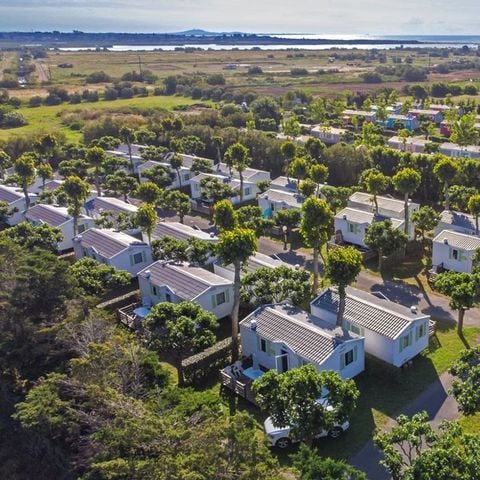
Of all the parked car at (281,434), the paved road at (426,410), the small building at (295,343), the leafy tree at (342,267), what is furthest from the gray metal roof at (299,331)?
the paved road at (426,410)

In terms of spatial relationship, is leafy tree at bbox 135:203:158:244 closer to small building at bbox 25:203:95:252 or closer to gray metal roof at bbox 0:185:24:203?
small building at bbox 25:203:95:252

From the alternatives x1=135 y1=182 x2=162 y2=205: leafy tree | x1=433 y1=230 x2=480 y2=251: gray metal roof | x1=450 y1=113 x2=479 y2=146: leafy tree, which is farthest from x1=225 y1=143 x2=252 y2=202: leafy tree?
x1=450 y1=113 x2=479 y2=146: leafy tree

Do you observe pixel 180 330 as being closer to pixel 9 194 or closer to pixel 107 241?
pixel 107 241

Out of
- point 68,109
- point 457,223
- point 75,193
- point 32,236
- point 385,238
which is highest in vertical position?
point 75,193

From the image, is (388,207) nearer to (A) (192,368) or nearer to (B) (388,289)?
(B) (388,289)

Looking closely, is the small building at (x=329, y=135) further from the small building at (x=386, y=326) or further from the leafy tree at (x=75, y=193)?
the small building at (x=386, y=326)

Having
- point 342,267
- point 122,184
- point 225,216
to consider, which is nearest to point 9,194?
point 122,184
